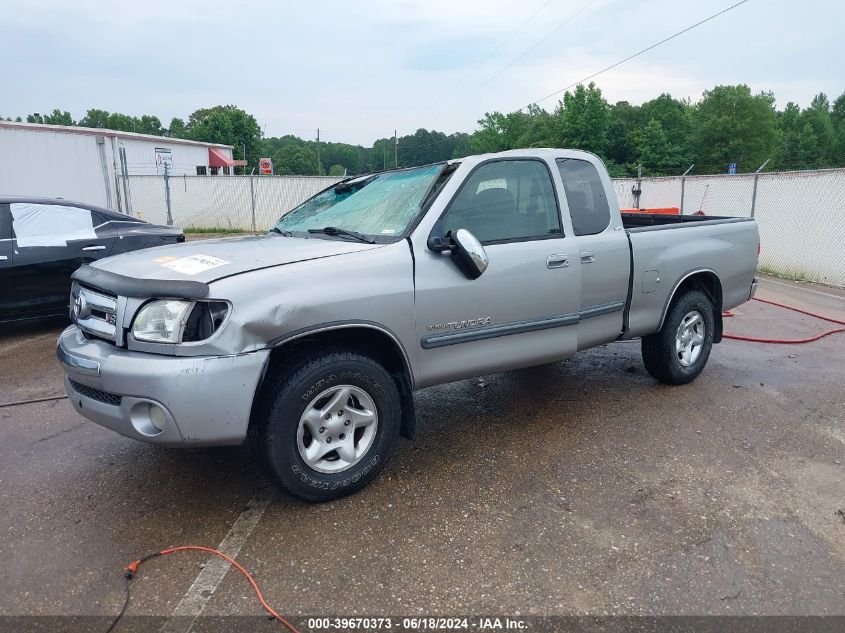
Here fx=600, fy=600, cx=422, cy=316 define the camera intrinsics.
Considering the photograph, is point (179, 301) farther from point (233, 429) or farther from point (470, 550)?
point (470, 550)

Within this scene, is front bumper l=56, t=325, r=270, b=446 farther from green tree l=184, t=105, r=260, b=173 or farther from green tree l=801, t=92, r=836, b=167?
green tree l=801, t=92, r=836, b=167

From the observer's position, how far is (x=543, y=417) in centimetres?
441

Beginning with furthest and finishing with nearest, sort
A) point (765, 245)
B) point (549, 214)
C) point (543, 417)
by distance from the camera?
point (765, 245), point (543, 417), point (549, 214)

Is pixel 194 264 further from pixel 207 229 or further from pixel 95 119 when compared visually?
pixel 95 119

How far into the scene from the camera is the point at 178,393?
8.68 ft

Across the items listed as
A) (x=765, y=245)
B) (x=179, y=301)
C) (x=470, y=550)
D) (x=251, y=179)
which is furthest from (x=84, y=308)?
(x=251, y=179)

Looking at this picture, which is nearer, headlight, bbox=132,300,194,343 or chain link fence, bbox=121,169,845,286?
headlight, bbox=132,300,194,343

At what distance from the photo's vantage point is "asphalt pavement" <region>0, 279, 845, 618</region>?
2.46 metres

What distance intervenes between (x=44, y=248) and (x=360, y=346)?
505 centimetres

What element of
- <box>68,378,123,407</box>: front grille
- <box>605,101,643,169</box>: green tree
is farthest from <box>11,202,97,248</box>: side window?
<box>605,101,643,169</box>: green tree

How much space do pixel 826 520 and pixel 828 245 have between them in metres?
9.43

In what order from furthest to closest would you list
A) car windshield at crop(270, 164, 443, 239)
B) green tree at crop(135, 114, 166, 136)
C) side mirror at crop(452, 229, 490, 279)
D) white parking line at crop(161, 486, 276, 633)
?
green tree at crop(135, 114, 166, 136), car windshield at crop(270, 164, 443, 239), side mirror at crop(452, 229, 490, 279), white parking line at crop(161, 486, 276, 633)

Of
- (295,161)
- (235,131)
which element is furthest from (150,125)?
→ (235,131)

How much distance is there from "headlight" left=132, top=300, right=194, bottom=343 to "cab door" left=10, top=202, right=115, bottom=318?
460cm
